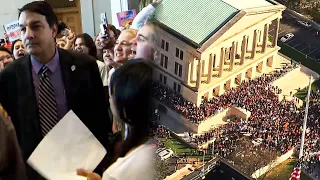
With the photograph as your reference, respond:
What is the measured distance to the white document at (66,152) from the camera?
0.80 meters

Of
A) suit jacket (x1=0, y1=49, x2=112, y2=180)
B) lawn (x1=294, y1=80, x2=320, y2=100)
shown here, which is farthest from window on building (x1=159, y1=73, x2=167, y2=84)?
lawn (x1=294, y1=80, x2=320, y2=100)

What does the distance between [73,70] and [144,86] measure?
18 cm

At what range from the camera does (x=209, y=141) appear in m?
0.97

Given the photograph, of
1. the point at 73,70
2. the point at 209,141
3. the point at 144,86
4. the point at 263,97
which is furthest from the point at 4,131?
the point at 263,97

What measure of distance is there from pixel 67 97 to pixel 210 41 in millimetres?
284

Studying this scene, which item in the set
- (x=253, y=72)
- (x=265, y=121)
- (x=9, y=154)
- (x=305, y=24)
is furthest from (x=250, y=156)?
(x=9, y=154)

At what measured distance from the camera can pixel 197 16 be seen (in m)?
0.80

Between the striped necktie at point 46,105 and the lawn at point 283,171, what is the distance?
0.51 meters

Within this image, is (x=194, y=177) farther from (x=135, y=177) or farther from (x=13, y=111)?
(x=13, y=111)

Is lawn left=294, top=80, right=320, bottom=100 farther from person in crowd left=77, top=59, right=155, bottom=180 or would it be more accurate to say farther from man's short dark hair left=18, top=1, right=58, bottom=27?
man's short dark hair left=18, top=1, right=58, bottom=27

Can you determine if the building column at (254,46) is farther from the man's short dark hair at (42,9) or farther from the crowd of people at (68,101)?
the man's short dark hair at (42,9)

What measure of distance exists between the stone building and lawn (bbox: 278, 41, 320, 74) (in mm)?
45

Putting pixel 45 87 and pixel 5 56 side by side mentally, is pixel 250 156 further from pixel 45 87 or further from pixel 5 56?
pixel 5 56

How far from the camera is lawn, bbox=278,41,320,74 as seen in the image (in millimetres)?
956
